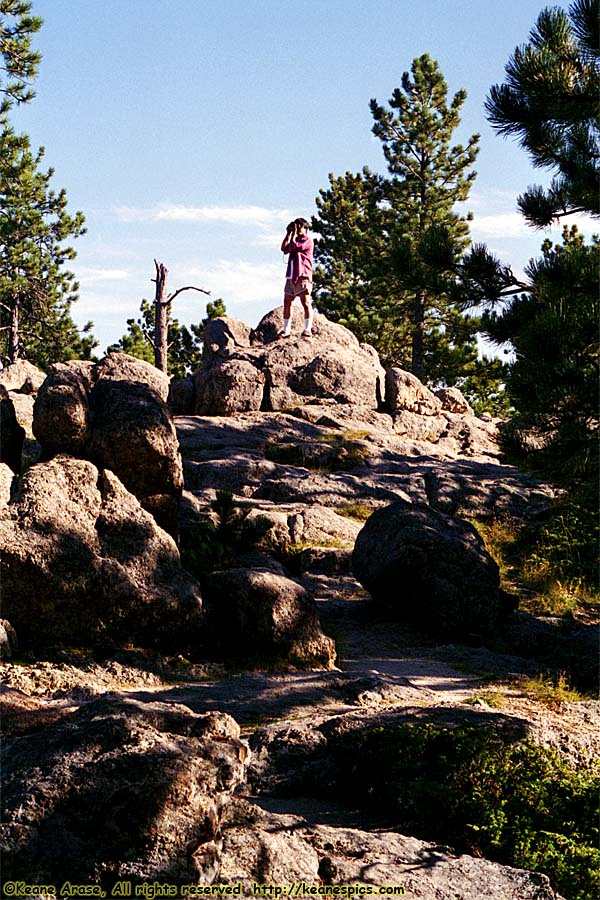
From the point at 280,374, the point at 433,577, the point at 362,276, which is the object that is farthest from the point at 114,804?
the point at 362,276

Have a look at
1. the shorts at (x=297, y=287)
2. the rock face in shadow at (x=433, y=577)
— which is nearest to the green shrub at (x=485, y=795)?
the rock face in shadow at (x=433, y=577)

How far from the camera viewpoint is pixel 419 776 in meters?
6.46

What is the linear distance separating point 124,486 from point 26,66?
19.6 meters

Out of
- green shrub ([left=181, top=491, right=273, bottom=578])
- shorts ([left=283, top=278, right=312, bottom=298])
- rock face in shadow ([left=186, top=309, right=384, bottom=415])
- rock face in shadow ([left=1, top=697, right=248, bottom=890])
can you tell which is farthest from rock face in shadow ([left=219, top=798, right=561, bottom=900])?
shorts ([left=283, top=278, right=312, bottom=298])

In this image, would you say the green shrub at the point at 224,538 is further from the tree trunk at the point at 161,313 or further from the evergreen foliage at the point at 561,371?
the tree trunk at the point at 161,313

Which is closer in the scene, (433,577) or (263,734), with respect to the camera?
(263,734)

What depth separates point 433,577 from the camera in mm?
12859

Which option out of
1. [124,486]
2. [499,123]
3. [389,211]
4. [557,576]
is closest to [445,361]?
[389,211]

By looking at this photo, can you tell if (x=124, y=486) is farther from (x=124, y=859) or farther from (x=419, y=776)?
(x=124, y=859)

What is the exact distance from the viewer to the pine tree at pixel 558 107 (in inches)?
456

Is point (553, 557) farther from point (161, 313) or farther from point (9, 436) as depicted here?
point (161, 313)

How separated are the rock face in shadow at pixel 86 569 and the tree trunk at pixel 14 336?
99.2ft

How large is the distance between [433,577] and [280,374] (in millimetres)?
14388

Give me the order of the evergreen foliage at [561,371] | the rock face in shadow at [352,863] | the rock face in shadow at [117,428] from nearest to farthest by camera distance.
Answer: the rock face in shadow at [352,863]
the evergreen foliage at [561,371]
the rock face in shadow at [117,428]
